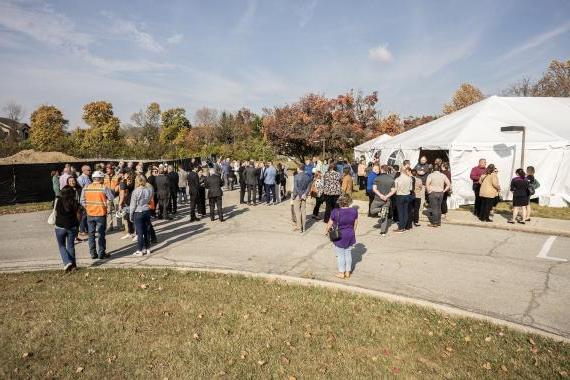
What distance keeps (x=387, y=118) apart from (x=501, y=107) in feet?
110

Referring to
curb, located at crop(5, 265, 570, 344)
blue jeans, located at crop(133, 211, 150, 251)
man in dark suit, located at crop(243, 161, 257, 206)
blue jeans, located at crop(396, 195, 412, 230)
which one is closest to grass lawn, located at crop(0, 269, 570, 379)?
curb, located at crop(5, 265, 570, 344)

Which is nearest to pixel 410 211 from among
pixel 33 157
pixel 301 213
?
pixel 301 213

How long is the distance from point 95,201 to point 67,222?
44.6 inches

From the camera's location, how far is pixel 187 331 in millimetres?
4891

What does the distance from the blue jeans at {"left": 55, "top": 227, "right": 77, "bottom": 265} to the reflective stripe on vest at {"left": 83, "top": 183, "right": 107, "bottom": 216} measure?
940 mm

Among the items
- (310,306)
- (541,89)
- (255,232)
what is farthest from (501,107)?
(541,89)

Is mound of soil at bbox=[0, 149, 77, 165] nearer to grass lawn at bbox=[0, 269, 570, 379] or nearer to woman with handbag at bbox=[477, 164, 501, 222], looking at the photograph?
grass lawn at bbox=[0, 269, 570, 379]

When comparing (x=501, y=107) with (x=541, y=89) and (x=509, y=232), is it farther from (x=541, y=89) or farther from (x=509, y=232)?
(x=541, y=89)

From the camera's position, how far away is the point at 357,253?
834 centimetres

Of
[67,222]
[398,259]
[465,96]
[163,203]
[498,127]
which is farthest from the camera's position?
[465,96]

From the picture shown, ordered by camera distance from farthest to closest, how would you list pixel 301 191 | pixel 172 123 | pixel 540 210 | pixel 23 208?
1. pixel 172 123
2. pixel 23 208
3. pixel 540 210
4. pixel 301 191

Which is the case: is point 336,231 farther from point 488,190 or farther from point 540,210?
point 540,210

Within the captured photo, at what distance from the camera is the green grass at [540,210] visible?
12.4 meters

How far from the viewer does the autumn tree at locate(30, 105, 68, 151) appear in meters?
62.2
